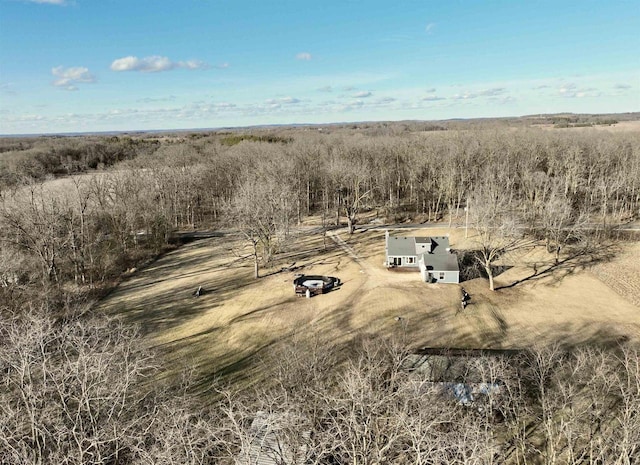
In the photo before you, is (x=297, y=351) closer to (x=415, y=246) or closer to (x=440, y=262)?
(x=440, y=262)

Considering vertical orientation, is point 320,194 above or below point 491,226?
below

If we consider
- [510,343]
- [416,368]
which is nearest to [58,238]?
[416,368]

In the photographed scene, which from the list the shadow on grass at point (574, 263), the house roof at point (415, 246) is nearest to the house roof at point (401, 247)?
the house roof at point (415, 246)

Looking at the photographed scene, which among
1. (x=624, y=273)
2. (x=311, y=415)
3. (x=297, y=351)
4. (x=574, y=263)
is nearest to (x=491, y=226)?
(x=574, y=263)

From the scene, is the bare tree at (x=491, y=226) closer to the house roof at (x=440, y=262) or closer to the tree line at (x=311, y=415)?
the house roof at (x=440, y=262)

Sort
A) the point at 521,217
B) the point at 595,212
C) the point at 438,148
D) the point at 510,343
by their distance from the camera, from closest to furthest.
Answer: the point at 510,343
the point at 521,217
the point at 595,212
the point at 438,148

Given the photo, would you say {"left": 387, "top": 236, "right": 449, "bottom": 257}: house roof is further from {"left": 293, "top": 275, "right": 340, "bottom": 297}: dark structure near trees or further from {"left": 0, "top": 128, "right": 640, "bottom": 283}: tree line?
{"left": 293, "top": 275, "right": 340, "bottom": 297}: dark structure near trees

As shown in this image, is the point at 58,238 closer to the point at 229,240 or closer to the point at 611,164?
the point at 229,240

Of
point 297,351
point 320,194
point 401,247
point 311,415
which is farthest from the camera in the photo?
point 320,194
